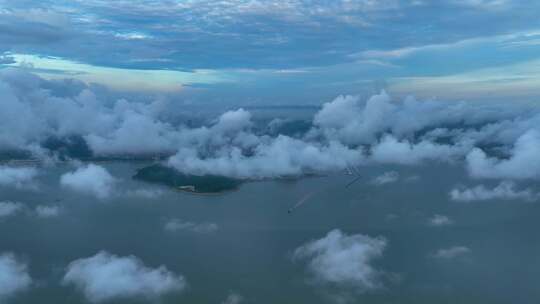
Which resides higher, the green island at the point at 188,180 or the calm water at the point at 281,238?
the green island at the point at 188,180

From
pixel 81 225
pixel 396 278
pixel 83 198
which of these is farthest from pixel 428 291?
pixel 83 198

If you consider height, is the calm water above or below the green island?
below

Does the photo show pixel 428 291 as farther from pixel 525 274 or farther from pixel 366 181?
pixel 366 181

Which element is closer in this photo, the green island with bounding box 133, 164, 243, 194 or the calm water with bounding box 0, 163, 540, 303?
the calm water with bounding box 0, 163, 540, 303

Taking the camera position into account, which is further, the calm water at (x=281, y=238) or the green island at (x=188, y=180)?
the green island at (x=188, y=180)
